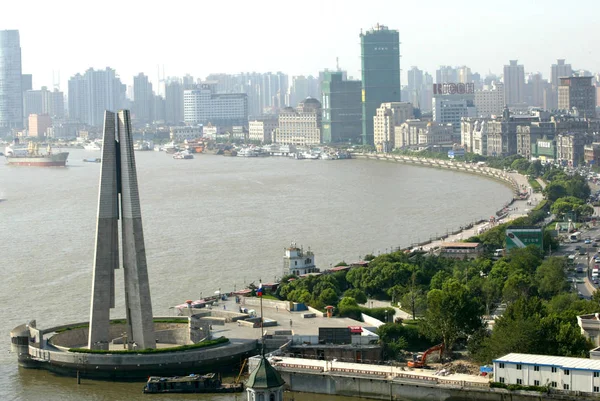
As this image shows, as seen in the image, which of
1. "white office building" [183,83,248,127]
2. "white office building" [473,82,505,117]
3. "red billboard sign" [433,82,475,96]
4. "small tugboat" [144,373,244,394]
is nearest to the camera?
"small tugboat" [144,373,244,394]

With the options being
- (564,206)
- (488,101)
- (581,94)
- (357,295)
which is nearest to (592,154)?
(581,94)

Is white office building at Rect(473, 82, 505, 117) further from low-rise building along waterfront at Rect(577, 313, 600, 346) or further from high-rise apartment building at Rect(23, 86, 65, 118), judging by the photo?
low-rise building along waterfront at Rect(577, 313, 600, 346)

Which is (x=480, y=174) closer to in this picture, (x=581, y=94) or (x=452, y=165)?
(x=452, y=165)

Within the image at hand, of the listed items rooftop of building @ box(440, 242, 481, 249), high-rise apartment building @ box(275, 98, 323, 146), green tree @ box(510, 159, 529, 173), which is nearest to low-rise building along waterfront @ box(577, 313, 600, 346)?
rooftop of building @ box(440, 242, 481, 249)

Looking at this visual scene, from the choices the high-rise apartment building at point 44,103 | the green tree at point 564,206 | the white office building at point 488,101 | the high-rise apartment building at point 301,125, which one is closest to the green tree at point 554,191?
the green tree at point 564,206

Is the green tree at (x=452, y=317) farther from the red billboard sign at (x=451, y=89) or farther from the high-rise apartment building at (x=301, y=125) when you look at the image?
the high-rise apartment building at (x=301, y=125)

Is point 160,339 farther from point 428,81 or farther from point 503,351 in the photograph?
point 428,81

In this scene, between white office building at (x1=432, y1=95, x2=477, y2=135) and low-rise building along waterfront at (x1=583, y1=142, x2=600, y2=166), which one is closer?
low-rise building along waterfront at (x1=583, y1=142, x2=600, y2=166)
